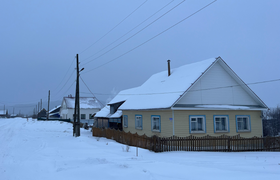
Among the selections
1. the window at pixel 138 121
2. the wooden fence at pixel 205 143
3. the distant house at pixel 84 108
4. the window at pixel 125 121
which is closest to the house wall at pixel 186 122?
the window at pixel 138 121

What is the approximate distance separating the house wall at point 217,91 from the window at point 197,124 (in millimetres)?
1175

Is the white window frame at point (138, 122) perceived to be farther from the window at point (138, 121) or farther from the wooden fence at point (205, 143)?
the wooden fence at point (205, 143)

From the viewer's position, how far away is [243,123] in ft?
60.8

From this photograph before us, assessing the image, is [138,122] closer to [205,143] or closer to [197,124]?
[197,124]

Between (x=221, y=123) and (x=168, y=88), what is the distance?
5015 millimetres

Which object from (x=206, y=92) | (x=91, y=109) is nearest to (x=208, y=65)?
(x=206, y=92)

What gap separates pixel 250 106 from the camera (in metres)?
18.7

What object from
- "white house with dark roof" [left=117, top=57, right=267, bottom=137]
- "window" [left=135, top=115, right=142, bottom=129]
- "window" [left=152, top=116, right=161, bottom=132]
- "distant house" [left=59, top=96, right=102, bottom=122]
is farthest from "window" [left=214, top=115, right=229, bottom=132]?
"distant house" [left=59, top=96, right=102, bottom=122]

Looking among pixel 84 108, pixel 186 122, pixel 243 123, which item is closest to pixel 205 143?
pixel 186 122

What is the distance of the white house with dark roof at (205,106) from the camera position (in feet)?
54.1

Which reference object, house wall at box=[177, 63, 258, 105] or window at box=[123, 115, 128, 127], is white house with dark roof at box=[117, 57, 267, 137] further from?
window at box=[123, 115, 128, 127]

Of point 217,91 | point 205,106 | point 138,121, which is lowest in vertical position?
point 138,121

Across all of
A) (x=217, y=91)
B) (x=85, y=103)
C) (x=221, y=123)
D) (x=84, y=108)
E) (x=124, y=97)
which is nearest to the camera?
(x=221, y=123)

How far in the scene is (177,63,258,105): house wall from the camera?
1744cm
